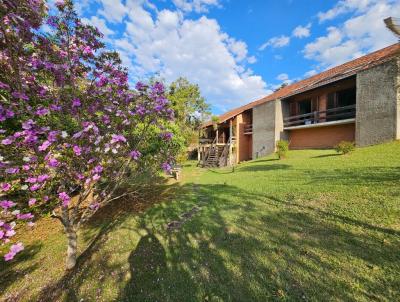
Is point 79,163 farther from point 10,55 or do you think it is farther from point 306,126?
point 306,126

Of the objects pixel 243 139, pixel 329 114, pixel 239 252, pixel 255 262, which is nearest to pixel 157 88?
pixel 239 252

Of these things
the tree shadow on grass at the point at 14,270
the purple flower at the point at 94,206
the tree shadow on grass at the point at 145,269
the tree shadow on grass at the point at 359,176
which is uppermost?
the tree shadow on grass at the point at 359,176

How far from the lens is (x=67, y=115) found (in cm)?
375

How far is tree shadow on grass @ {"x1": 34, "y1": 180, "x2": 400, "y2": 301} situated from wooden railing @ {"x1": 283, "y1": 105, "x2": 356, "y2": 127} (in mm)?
12615

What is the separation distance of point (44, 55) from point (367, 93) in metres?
15.5

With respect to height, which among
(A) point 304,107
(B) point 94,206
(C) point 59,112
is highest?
(A) point 304,107

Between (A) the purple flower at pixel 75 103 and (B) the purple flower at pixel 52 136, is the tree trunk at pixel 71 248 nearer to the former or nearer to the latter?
(B) the purple flower at pixel 52 136

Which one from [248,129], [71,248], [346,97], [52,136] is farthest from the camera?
[248,129]

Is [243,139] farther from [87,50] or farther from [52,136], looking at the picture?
[52,136]

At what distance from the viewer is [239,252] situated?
3.72 meters

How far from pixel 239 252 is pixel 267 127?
17.0 m

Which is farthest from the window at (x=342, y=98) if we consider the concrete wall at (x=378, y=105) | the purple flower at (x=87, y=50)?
the purple flower at (x=87, y=50)

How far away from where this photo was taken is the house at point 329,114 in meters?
11.2

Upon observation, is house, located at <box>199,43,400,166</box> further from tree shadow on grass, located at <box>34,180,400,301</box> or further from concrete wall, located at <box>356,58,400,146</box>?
tree shadow on grass, located at <box>34,180,400,301</box>
